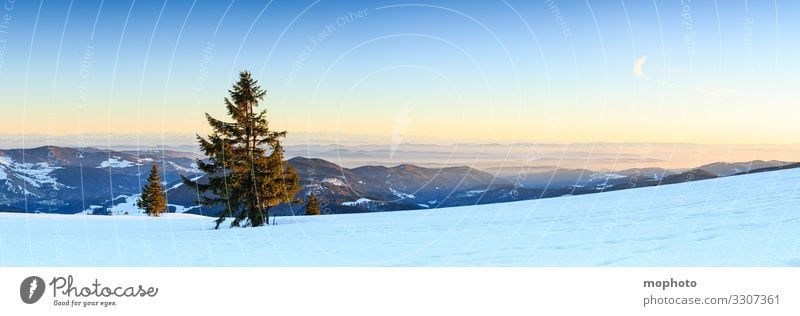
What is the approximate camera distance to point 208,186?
28859mm

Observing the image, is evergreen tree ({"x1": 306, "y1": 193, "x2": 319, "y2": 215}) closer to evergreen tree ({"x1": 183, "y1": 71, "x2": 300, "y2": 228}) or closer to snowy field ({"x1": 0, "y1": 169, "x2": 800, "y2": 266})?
evergreen tree ({"x1": 183, "y1": 71, "x2": 300, "y2": 228})

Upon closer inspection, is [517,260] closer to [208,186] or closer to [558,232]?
[558,232]

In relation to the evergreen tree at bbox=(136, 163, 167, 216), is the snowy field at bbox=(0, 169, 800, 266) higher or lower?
higher

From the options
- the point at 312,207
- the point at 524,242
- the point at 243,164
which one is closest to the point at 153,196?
the point at 312,207

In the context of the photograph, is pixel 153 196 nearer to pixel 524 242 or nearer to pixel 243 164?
pixel 243 164

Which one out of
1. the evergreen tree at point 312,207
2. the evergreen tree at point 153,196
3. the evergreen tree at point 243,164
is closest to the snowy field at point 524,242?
the evergreen tree at point 243,164

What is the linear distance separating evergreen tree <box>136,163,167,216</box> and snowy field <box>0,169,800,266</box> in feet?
147

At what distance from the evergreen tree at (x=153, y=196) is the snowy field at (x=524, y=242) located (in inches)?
1759

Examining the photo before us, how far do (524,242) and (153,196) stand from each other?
6222 cm

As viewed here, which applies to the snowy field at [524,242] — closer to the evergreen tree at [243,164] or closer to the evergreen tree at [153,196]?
the evergreen tree at [243,164]

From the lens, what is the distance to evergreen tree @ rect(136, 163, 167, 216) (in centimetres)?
6638

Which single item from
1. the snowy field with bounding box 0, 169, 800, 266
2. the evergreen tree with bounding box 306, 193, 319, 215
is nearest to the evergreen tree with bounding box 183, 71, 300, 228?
the snowy field with bounding box 0, 169, 800, 266

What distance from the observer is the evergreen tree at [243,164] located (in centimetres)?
2841
